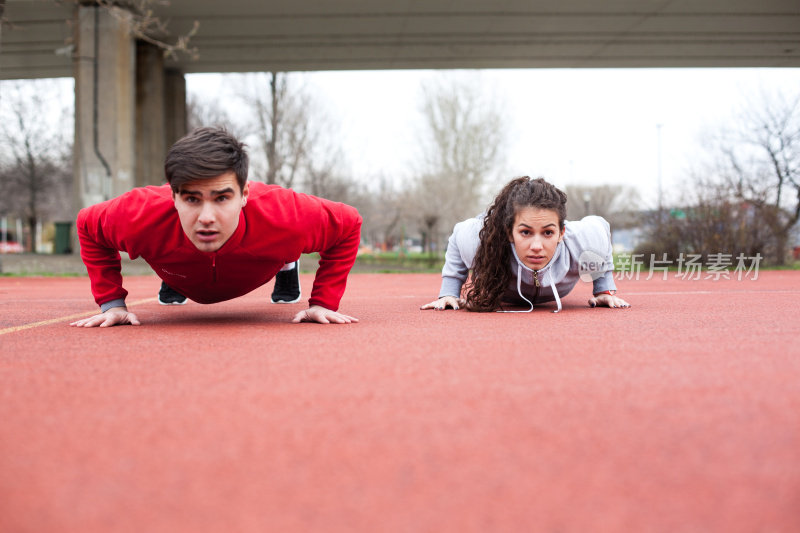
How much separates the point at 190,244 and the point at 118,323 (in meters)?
0.75

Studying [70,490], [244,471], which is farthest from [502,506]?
[70,490]

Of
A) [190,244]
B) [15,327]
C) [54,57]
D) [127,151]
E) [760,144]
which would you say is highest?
[54,57]

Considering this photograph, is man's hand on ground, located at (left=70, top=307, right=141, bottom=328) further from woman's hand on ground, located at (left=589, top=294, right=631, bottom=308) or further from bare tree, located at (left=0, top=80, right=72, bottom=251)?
bare tree, located at (left=0, top=80, right=72, bottom=251)

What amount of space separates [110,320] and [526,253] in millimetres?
2482

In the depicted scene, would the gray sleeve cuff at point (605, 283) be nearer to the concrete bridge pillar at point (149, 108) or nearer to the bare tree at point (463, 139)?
the concrete bridge pillar at point (149, 108)

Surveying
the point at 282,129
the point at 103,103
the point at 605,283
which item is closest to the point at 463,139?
the point at 282,129

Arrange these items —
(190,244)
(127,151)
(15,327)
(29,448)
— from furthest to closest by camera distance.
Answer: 1. (127,151)
2. (15,327)
3. (190,244)
4. (29,448)

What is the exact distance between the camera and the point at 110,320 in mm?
Answer: 3711

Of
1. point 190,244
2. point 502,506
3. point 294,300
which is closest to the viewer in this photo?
point 502,506

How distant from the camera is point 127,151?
1547 cm

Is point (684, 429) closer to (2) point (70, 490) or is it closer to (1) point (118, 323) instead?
(2) point (70, 490)

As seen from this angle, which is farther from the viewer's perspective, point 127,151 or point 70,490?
point 127,151

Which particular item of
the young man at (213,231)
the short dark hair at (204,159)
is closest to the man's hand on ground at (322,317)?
the young man at (213,231)

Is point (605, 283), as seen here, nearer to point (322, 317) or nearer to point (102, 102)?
point (322, 317)
